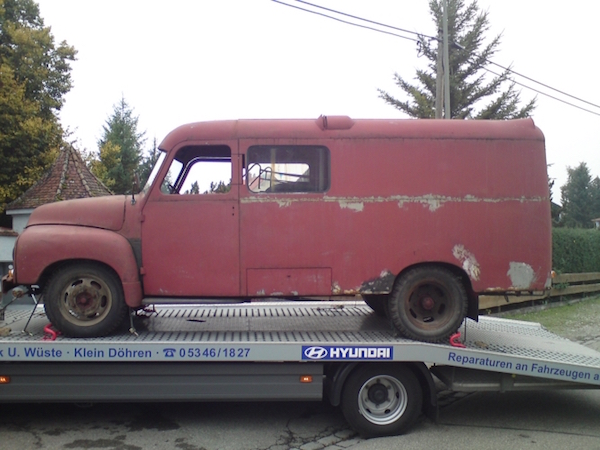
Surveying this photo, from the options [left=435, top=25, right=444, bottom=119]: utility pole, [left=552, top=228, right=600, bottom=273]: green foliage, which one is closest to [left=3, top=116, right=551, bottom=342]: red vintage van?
[left=435, top=25, right=444, bottom=119]: utility pole

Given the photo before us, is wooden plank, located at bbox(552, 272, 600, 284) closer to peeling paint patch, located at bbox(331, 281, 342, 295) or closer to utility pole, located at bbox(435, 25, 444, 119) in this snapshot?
utility pole, located at bbox(435, 25, 444, 119)

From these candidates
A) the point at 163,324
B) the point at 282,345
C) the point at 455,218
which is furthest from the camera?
the point at 163,324

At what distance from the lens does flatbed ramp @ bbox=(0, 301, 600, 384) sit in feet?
18.5

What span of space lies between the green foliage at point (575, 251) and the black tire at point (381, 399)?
1213 centimetres

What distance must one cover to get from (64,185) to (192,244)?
39.2 feet

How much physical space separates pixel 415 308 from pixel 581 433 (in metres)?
2.17

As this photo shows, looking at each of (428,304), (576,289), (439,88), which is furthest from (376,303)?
(576,289)

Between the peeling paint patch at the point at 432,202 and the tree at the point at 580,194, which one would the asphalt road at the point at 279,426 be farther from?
the tree at the point at 580,194

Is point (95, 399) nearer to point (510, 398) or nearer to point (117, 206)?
point (117, 206)

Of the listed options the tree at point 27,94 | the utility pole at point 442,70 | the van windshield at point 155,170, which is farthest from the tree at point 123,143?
the van windshield at point 155,170

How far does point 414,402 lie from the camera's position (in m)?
6.04

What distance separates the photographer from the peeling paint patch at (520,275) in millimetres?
6145

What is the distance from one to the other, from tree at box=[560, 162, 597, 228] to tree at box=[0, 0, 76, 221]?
Result: 49762 millimetres

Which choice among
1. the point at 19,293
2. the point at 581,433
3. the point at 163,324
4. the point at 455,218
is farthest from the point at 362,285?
the point at 19,293
